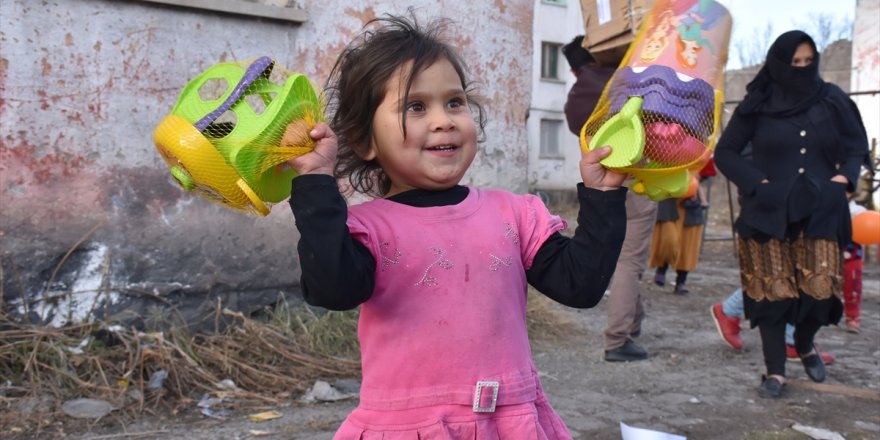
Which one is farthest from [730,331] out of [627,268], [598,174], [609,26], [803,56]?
[598,174]

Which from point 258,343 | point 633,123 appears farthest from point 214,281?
point 633,123

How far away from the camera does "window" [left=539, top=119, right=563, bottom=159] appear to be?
26500mm

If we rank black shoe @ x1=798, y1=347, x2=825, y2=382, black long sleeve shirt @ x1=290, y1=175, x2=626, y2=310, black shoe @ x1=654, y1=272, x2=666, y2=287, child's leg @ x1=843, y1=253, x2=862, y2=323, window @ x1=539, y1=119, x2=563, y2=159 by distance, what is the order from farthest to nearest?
window @ x1=539, y1=119, x2=563, y2=159 < black shoe @ x1=654, y1=272, x2=666, y2=287 < child's leg @ x1=843, y1=253, x2=862, y2=323 < black shoe @ x1=798, y1=347, x2=825, y2=382 < black long sleeve shirt @ x1=290, y1=175, x2=626, y2=310

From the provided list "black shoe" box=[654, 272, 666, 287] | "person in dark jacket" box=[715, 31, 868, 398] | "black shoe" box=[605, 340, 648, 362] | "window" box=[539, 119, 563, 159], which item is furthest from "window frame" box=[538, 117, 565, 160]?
"person in dark jacket" box=[715, 31, 868, 398]

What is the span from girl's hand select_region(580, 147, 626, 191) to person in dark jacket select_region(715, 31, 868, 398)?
2794 mm

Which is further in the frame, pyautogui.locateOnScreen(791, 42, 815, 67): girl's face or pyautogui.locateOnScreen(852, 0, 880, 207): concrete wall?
pyautogui.locateOnScreen(852, 0, 880, 207): concrete wall

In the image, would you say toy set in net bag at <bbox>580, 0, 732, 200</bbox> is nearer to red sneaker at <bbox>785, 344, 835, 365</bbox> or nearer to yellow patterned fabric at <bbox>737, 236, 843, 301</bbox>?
yellow patterned fabric at <bbox>737, 236, 843, 301</bbox>

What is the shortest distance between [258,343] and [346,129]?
268 centimetres

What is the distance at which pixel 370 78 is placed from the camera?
6.29 ft

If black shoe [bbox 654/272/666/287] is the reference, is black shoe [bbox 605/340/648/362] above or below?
above

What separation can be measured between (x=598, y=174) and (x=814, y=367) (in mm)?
3449

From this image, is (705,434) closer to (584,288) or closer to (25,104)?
(584,288)

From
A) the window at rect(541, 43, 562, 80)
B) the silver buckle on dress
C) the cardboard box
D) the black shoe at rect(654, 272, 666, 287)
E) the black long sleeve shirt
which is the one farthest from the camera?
the window at rect(541, 43, 562, 80)

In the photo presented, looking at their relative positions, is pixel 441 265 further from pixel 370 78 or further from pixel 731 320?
pixel 731 320
